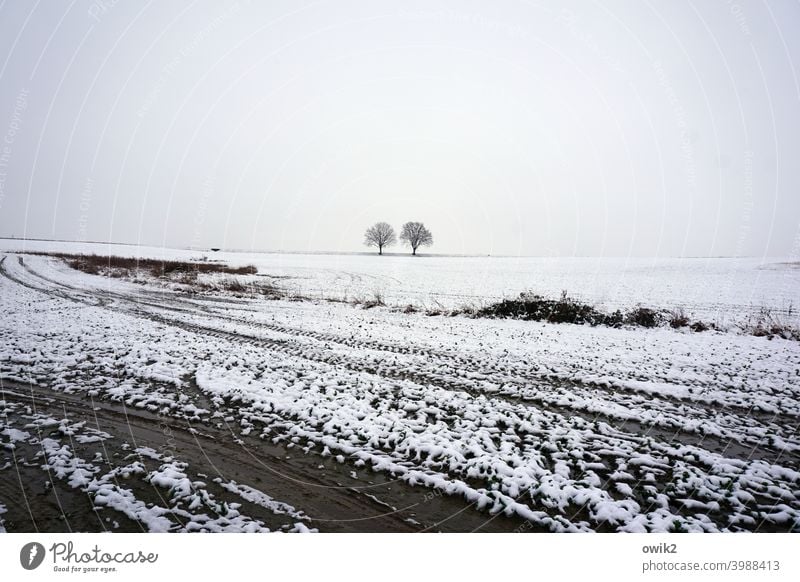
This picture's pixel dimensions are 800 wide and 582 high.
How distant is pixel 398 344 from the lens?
39.8 feet

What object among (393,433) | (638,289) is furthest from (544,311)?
(638,289)

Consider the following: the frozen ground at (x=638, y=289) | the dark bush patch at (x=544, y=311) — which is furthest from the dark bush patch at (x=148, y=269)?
the dark bush patch at (x=544, y=311)

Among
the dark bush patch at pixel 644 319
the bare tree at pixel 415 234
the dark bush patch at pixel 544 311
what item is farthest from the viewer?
the bare tree at pixel 415 234

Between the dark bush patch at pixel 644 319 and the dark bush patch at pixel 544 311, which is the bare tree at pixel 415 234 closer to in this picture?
the dark bush patch at pixel 544 311

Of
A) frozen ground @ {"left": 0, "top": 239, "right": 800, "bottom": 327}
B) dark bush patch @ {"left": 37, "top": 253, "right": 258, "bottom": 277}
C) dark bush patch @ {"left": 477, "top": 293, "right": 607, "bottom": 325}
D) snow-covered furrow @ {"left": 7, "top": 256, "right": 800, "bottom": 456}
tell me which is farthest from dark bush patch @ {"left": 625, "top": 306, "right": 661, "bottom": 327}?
dark bush patch @ {"left": 37, "top": 253, "right": 258, "bottom": 277}

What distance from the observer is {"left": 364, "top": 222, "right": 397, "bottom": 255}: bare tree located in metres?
92.1

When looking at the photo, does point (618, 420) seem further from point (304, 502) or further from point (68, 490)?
point (68, 490)

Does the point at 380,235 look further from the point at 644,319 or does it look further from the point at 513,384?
the point at 513,384

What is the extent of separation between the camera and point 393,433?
6.09 m


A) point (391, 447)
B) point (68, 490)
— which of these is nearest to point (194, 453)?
point (68, 490)

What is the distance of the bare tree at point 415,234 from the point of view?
91125 millimetres

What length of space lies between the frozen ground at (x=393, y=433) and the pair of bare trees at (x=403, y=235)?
8026cm

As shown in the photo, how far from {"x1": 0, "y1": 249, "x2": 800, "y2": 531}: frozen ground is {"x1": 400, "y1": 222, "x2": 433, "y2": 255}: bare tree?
80.1 metres
